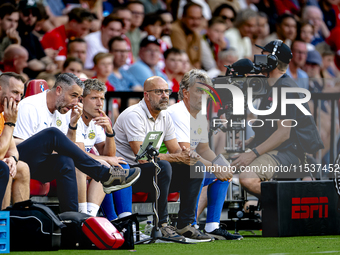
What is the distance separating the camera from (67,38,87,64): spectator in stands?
865cm

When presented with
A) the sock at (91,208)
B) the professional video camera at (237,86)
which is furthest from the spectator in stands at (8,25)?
the sock at (91,208)

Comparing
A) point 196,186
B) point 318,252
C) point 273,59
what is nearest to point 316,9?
point 273,59

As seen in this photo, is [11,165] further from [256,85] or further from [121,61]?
[121,61]

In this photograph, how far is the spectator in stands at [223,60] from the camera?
1014 centimetres

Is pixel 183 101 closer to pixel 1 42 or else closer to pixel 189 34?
pixel 1 42

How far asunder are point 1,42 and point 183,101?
3.12 meters

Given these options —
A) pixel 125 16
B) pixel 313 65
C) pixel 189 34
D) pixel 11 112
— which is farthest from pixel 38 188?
pixel 313 65

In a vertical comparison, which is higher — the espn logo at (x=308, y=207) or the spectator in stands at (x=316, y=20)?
the spectator in stands at (x=316, y=20)

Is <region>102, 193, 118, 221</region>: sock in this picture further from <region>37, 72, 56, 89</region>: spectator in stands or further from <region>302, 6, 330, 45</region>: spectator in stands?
<region>302, 6, 330, 45</region>: spectator in stands

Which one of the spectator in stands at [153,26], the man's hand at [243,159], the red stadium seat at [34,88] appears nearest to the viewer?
the red stadium seat at [34,88]

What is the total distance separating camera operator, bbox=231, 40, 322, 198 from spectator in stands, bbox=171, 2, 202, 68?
13.7 feet

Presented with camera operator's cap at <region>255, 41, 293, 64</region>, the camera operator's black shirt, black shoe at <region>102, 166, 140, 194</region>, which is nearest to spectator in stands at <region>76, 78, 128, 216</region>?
black shoe at <region>102, 166, 140, 194</region>

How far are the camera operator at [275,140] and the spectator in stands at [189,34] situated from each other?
13.7 feet

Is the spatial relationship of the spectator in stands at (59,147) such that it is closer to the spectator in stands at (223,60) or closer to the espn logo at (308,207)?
the espn logo at (308,207)
